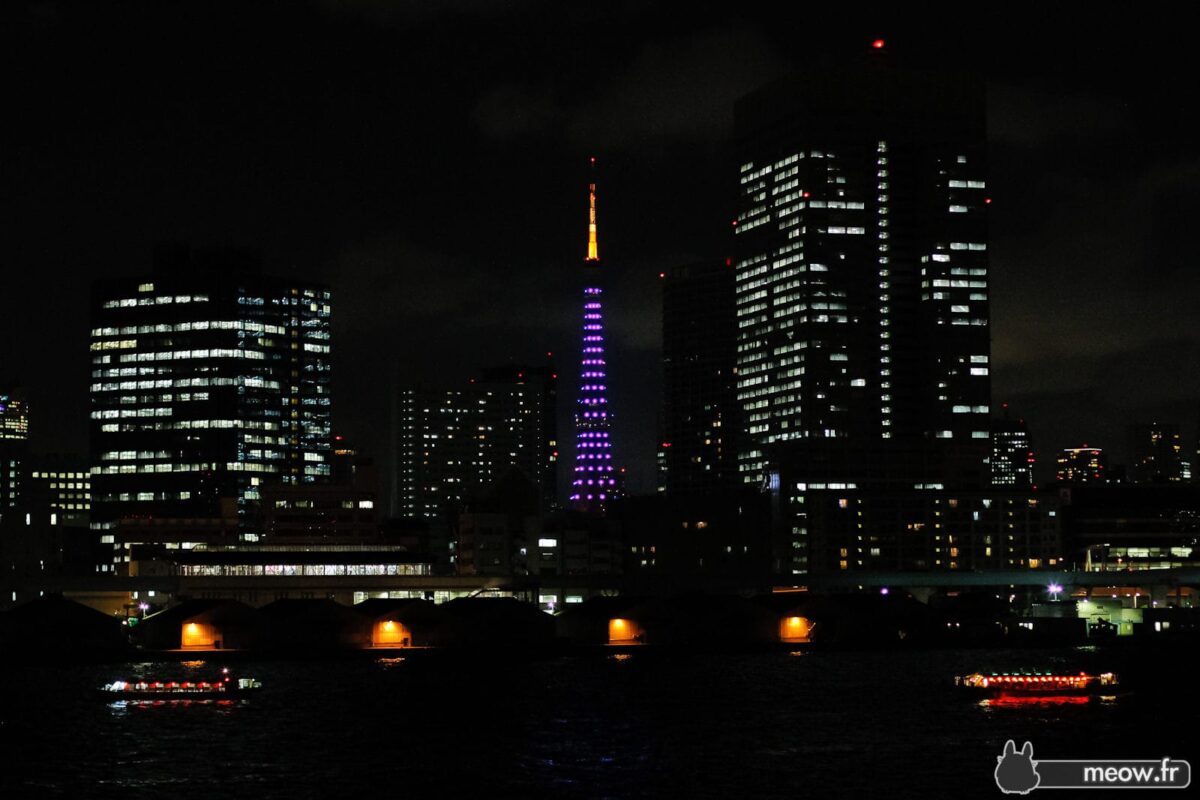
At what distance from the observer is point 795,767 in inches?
4213

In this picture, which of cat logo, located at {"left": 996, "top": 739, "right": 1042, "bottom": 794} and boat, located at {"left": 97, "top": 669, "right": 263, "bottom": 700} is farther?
boat, located at {"left": 97, "top": 669, "right": 263, "bottom": 700}

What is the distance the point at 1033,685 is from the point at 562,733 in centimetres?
4173

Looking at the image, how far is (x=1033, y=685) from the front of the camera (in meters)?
148

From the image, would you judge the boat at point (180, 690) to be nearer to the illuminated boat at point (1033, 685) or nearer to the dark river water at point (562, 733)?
the dark river water at point (562, 733)

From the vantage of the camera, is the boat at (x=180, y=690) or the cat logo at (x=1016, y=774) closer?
the cat logo at (x=1016, y=774)

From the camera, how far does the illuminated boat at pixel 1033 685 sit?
146 metres

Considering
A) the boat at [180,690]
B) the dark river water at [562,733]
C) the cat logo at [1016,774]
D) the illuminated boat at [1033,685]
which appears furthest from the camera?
the illuminated boat at [1033,685]

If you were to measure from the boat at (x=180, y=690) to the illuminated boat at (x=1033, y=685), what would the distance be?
52866 mm

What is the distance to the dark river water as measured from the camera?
102 metres

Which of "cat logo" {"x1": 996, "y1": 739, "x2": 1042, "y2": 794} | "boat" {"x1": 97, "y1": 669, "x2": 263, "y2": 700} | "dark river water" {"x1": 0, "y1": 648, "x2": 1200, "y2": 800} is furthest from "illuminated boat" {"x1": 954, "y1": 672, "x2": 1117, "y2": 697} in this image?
"boat" {"x1": 97, "y1": 669, "x2": 263, "y2": 700}

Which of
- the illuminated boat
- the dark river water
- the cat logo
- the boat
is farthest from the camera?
the illuminated boat

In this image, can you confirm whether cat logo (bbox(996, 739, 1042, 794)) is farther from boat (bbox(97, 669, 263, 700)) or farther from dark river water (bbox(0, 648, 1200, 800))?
boat (bbox(97, 669, 263, 700))

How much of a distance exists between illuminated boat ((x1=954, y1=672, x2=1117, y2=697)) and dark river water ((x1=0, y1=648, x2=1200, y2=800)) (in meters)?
2.65

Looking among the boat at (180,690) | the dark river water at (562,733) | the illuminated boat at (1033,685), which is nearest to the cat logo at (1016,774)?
the dark river water at (562,733)
